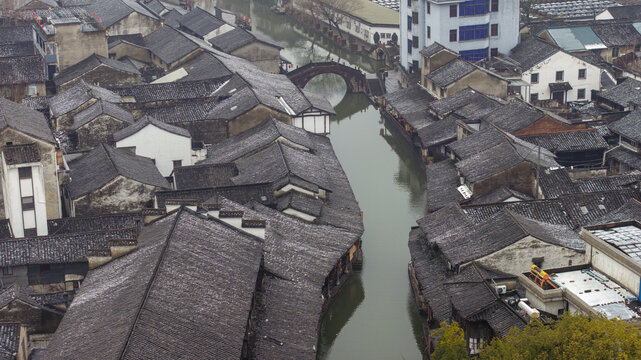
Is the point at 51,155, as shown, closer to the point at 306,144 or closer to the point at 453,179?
the point at 306,144

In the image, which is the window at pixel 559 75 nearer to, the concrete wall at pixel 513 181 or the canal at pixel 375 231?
the canal at pixel 375 231

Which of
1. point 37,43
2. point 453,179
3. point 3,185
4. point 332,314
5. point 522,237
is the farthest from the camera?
point 37,43

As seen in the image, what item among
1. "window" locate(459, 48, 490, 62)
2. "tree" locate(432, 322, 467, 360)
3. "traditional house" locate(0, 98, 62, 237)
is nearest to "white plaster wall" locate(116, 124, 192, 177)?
"traditional house" locate(0, 98, 62, 237)

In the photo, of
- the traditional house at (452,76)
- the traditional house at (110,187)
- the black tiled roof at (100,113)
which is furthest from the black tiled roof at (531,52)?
the traditional house at (110,187)

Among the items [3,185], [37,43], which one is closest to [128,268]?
[3,185]

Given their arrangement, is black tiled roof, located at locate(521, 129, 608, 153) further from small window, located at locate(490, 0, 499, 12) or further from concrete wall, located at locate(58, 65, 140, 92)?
concrete wall, located at locate(58, 65, 140, 92)

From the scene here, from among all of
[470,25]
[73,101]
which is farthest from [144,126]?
[470,25]

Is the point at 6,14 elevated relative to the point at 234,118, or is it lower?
elevated
